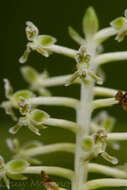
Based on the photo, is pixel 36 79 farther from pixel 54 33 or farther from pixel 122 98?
pixel 54 33

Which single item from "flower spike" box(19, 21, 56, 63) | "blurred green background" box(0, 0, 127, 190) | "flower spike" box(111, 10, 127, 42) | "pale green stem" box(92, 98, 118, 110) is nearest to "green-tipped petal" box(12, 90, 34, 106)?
"flower spike" box(19, 21, 56, 63)

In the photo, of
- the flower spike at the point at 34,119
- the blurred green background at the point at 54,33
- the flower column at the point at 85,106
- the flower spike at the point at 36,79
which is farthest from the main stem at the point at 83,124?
the blurred green background at the point at 54,33

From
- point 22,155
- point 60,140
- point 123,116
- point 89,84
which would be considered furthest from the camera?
point 123,116

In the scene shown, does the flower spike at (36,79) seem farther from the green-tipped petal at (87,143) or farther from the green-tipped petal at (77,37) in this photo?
the green-tipped petal at (87,143)

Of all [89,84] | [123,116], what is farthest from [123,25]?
[123,116]

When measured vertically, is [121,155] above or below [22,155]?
above

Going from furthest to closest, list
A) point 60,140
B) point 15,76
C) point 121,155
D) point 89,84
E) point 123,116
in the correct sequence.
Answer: point 15,76 < point 123,116 < point 60,140 < point 121,155 < point 89,84

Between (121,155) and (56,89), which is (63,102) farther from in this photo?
(56,89)
